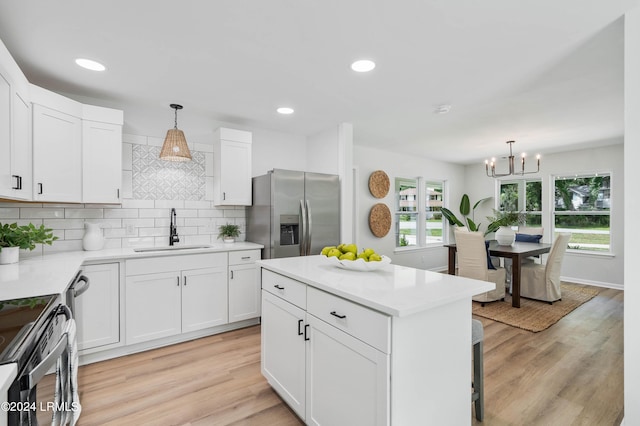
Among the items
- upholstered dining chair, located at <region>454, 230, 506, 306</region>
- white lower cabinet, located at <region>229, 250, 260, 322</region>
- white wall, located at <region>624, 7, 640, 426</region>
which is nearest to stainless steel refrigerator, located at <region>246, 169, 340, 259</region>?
white lower cabinet, located at <region>229, 250, 260, 322</region>

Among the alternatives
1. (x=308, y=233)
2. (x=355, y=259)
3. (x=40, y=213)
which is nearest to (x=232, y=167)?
(x=308, y=233)

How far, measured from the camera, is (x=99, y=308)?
265 cm

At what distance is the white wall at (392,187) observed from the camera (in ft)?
17.9

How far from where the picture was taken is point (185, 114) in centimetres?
354

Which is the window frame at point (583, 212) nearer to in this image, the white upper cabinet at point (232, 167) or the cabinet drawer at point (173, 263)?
the white upper cabinet at point (232, 167)

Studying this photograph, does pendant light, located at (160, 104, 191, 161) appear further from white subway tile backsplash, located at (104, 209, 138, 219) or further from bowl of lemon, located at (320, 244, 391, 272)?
bowl of lemon, located at (320, 244, 391, 272)

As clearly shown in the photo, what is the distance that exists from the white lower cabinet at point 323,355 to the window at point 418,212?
4477 mm

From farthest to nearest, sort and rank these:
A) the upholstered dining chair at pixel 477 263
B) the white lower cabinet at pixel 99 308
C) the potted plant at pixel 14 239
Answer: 1. the upholstered dining chair at pixel 477 263
2. the white lower cabinet at pixel 99 308
3. the potted plant at pixel 14 239

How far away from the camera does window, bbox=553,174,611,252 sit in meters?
5.45

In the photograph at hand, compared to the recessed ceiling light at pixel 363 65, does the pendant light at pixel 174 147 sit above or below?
below

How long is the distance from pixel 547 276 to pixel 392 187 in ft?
9.00

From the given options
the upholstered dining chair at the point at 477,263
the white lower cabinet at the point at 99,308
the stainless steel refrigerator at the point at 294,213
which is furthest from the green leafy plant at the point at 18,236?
the upholstered dining chair at the point at 477,263

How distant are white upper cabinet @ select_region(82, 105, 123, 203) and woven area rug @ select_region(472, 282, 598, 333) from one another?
4.28 meters

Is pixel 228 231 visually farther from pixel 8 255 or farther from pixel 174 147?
pixel 8 255
